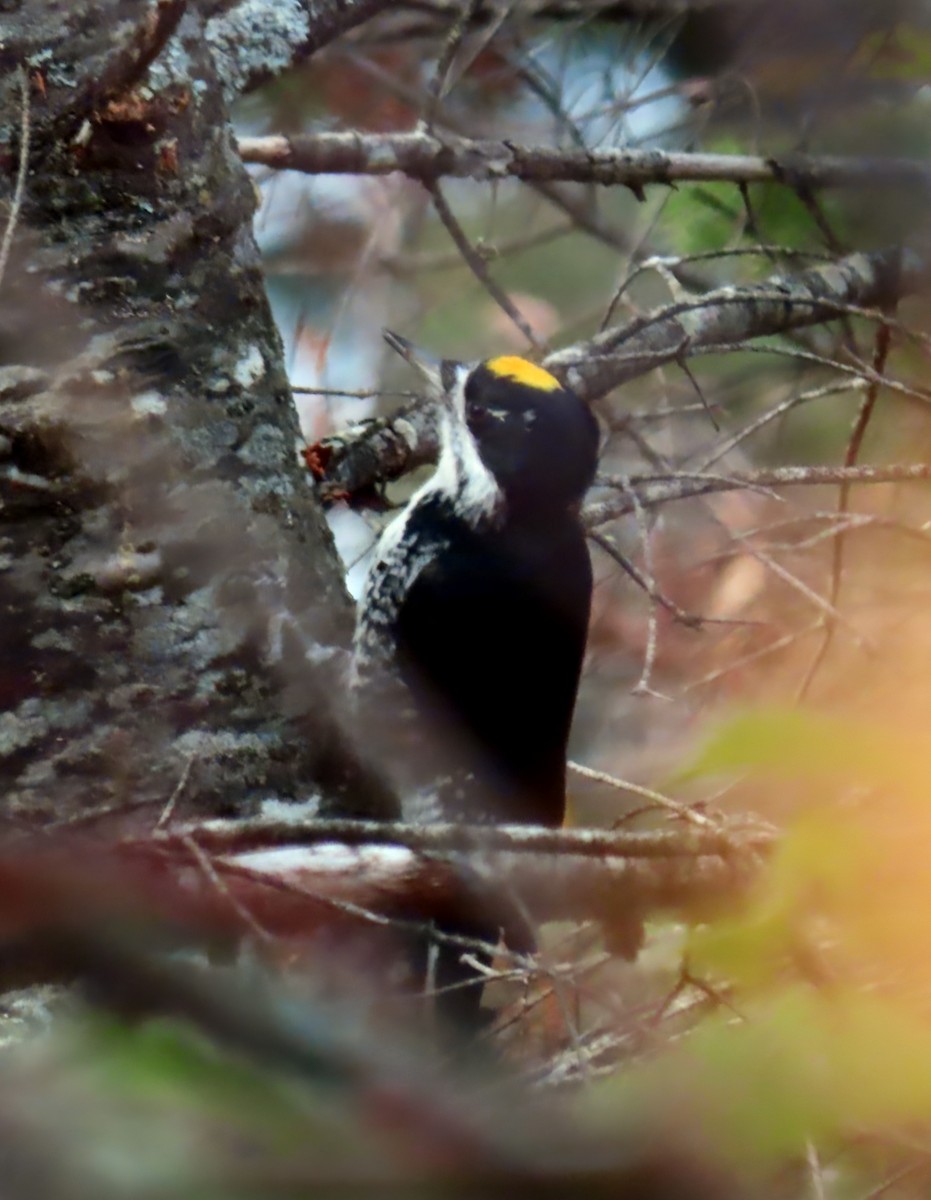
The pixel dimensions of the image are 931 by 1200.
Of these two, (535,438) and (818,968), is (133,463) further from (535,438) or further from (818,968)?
(818,968)

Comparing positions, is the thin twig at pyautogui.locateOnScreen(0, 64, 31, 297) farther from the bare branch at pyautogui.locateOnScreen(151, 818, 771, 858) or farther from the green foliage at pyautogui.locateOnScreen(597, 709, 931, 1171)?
the green foliage at pyautogui.locateOnScreen(597, 709, 931, 1171)

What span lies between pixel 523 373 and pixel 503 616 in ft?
1.61

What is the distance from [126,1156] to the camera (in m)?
0.43

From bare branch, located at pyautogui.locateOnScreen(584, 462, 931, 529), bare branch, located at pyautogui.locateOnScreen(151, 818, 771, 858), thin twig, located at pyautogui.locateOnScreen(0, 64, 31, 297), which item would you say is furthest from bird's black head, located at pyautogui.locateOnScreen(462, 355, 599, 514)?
bare branch, located at pyautogui.locateOnScreen(151, 818, 771, 858)

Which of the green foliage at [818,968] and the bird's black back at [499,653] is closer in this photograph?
the green foliage at [818,968]

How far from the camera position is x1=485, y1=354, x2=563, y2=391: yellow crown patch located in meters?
2.71

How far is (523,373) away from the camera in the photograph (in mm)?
2752

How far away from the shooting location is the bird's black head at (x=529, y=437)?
266 centimetres

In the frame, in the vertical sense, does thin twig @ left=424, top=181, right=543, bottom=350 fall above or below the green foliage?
above

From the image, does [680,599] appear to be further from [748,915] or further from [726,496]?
[748,915]

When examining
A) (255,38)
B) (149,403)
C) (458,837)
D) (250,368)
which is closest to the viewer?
(458,837)

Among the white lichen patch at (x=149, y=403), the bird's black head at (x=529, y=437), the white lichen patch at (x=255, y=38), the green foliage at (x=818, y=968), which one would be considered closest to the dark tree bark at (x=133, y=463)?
the white lichen patch at (x=149, y=403)

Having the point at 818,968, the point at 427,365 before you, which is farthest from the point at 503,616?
the point at 818,968

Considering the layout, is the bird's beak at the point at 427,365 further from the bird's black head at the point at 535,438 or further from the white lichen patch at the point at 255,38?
the white lichen patch at the point at 255,38
